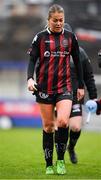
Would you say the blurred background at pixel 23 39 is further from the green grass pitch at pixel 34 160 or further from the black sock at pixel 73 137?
the black sock at pixel 73 137

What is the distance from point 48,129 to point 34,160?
271 cm

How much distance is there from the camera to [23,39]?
96.0 feet

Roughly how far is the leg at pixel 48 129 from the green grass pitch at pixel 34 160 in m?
0.23

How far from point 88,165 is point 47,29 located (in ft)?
9.33

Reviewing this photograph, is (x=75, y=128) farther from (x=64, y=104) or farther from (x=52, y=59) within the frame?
(x=52, y=59)

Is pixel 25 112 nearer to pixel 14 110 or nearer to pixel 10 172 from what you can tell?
pixel 14 110

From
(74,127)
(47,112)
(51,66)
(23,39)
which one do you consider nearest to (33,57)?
(51,66)

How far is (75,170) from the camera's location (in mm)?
11141

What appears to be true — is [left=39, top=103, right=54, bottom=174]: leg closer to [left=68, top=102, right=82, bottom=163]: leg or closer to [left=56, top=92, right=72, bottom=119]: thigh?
[left=56, top=92, right=72, bottom=119]: thigh

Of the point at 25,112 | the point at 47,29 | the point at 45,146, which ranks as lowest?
the point at 25,112

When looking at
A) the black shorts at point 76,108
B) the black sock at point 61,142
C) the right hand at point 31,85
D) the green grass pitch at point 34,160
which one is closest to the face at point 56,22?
the right hand at point 31,85

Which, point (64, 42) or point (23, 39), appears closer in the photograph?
point (64, 42)

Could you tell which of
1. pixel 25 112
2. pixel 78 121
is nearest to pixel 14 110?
pixel 25 112

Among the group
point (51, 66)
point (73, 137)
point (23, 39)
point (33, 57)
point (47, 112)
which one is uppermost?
point (33, 57)
